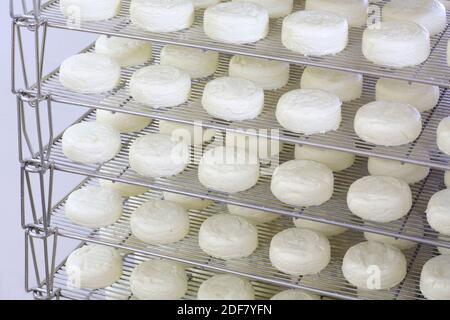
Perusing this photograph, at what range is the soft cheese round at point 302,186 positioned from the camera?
2314 millimetres

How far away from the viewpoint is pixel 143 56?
2.65 m

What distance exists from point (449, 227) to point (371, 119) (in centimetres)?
32

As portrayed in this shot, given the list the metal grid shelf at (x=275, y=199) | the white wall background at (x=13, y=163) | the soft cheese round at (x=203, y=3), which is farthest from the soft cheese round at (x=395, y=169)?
the white wall background at (x=13, y=163)

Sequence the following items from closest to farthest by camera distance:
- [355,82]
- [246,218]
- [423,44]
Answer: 1. [423,44]
2. [355,82]
3. [246,218]

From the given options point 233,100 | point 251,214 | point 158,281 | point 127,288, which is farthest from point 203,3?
point 127,288

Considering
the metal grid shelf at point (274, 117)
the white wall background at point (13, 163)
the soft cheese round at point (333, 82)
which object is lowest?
the white wall background at point (13, 163)

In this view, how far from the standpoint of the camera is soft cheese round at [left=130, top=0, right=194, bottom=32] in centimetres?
223

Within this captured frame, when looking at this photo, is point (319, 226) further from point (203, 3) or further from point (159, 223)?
point (203, 3)

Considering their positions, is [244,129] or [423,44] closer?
[423,44]

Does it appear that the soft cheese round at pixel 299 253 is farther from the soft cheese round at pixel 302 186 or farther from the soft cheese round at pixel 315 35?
the soft cheese round at pixel 315 35

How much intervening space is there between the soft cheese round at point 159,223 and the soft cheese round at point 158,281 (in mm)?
101

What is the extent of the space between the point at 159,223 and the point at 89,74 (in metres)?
0.46
